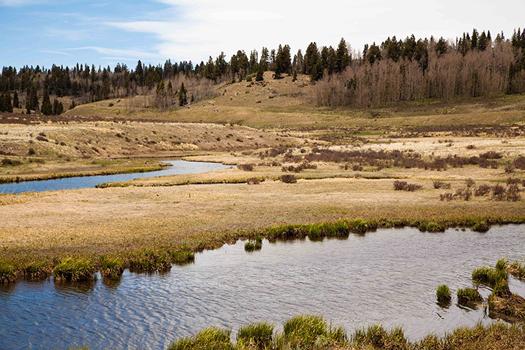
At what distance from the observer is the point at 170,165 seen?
70.9 meters

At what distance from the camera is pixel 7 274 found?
20.5 metres

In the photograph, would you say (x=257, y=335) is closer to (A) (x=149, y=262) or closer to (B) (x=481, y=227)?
(A) (x=149, y=262)

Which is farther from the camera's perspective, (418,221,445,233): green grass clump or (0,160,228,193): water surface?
(0,160,228,193): water surface

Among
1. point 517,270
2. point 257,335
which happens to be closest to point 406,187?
point 517,270

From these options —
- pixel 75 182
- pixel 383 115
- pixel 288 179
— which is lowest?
pixel 75 182

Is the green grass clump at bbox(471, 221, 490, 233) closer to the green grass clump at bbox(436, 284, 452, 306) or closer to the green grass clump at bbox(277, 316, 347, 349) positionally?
the green grass clump at bbox(436, 284, 452, 306)

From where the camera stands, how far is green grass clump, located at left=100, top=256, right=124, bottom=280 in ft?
69.4

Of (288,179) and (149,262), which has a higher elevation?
(288,179)

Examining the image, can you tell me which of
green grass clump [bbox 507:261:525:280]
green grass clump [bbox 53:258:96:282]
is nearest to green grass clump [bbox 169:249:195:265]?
green grass clump [bbox 53:258:96:282]

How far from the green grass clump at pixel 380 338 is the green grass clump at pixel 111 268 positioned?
10.5 m

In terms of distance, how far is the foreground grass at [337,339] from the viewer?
14.0 m

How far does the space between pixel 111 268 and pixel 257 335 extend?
8.95 m

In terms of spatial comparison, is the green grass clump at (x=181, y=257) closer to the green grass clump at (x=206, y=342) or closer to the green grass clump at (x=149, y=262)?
the green grass clump at (x=149, y=262)

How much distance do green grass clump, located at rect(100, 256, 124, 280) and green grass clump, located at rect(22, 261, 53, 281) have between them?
80.0 inches
